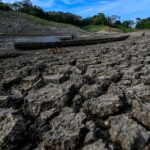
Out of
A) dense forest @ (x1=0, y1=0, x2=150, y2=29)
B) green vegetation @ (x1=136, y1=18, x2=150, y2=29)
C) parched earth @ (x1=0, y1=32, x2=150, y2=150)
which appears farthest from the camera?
green vegetation @ (x1=136, y1=18, x2=150, y2=29)

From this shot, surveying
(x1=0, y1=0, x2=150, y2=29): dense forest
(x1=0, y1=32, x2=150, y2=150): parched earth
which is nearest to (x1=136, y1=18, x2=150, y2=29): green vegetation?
(x1=0, y1=0, x2=150, y2=29): dense forest

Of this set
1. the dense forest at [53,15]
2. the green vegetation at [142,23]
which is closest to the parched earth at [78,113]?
the dense forest at [53,15]

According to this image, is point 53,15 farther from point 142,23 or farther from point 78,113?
point 78,113

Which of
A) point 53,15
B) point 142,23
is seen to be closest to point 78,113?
point 53,15

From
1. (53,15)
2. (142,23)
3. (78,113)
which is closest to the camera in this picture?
(78,113)

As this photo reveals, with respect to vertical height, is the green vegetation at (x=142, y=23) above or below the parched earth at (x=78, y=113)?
below

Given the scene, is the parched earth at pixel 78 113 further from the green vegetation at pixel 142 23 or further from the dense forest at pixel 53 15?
the green vegetation at pixel 142 23

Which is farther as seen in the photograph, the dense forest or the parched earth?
the dense forest

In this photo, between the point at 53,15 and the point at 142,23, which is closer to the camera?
the point at 53,15

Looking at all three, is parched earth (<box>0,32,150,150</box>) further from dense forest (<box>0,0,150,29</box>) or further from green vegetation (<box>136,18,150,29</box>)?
green vegetation (<box>136,18,150,29</box>)

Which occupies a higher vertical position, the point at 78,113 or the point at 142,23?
the point at 78,113

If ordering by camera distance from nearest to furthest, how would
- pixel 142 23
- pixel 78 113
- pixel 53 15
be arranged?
pixel 78 113 < pixel 53 15 < pixel 142 23

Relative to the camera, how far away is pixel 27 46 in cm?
1352

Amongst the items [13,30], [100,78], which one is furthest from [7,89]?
[13,30]
